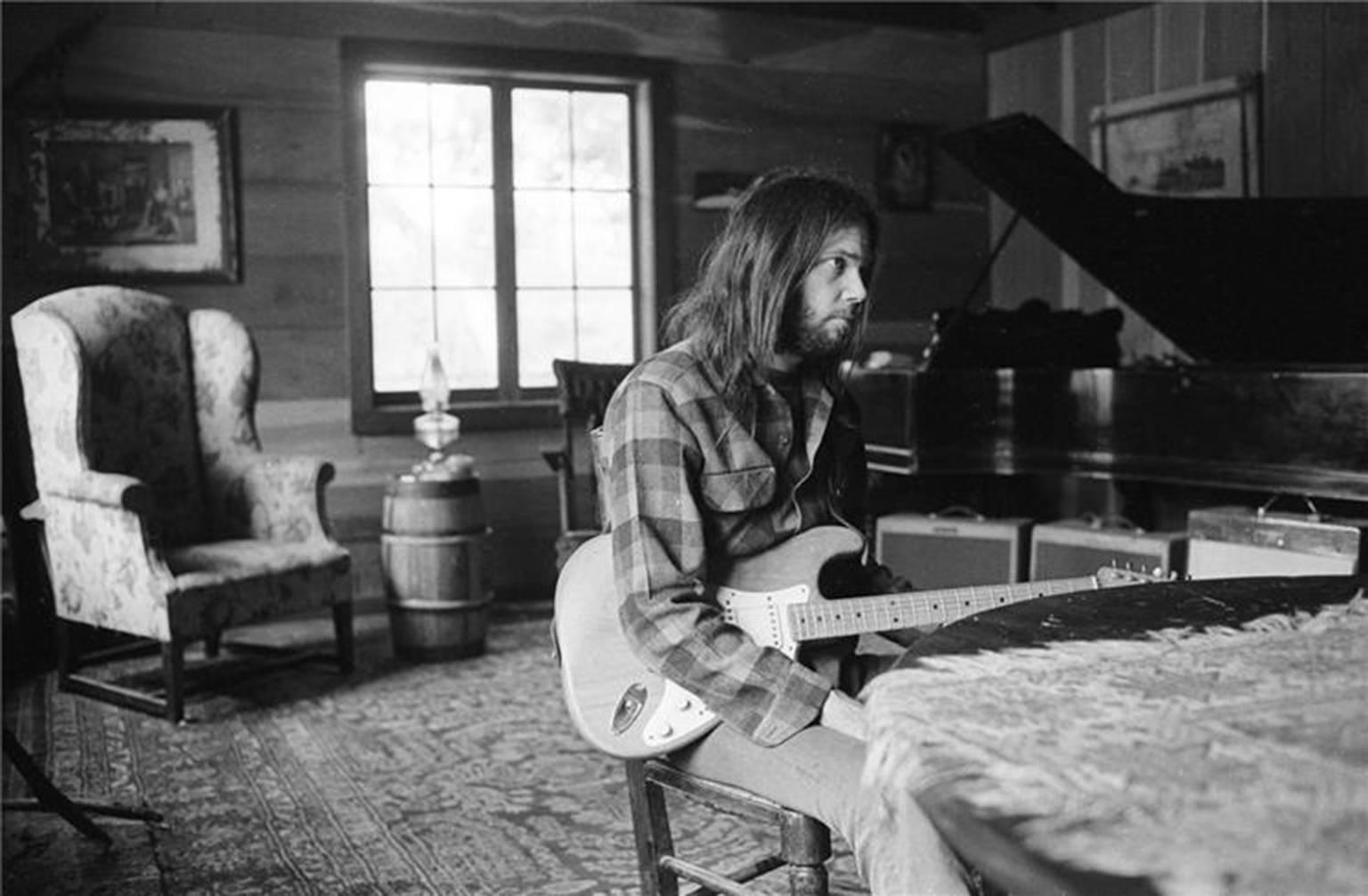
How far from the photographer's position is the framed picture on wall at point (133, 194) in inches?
189

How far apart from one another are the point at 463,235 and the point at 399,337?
0.48m

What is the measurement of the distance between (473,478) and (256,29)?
1.94 meters

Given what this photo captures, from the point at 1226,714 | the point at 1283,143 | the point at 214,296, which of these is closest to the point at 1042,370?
the point at 1283,143

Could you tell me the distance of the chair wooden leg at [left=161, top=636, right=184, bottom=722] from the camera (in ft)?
12.3

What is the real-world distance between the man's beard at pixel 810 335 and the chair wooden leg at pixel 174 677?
7.98 feet

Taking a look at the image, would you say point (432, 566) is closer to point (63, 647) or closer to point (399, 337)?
point (63, 647)

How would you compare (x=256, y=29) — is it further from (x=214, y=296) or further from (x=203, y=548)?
(x=203, y=548)

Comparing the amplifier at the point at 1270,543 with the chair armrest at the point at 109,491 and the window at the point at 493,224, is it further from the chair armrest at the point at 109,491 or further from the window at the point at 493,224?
the chair armrest at the point at 109,491

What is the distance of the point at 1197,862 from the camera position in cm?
Answer: 86

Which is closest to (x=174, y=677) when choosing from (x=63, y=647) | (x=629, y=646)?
(x=63, y=647)

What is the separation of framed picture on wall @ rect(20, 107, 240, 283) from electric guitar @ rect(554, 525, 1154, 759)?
11.9ft

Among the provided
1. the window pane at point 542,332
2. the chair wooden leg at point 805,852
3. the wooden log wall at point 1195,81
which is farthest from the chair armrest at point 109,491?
the wooden log wall at point 1195,81

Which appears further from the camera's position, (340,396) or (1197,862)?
(340,396)

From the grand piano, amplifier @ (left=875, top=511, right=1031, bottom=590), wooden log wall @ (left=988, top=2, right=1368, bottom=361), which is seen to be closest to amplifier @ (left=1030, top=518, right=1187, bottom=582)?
amplifier @ (left=875, top=511, right=1031, bottom=590)
